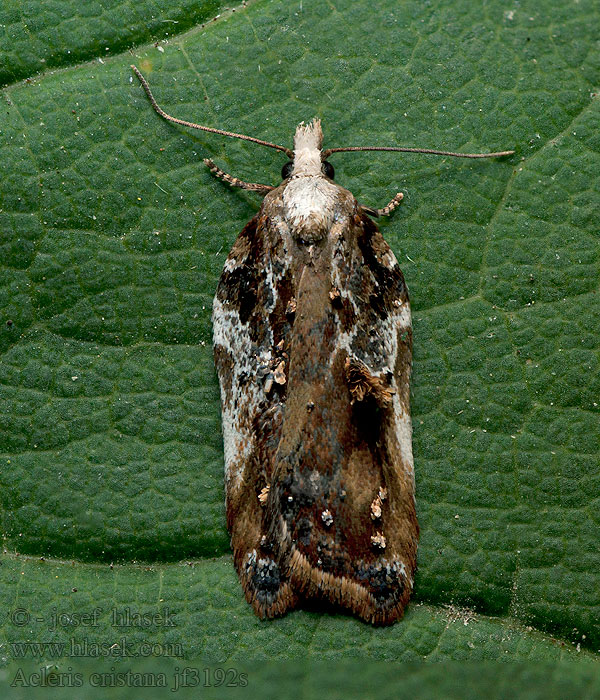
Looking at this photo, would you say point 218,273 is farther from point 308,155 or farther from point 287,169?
point 308,155

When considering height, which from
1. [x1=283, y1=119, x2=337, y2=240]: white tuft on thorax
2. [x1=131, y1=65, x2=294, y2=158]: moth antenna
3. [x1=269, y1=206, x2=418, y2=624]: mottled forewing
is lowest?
[x1=269, y1=206, x2=418, y2=624]: mottled forewing

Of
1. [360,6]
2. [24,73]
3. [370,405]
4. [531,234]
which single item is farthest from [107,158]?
[531,234]

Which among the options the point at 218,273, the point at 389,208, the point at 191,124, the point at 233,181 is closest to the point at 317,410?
the point at 218,273

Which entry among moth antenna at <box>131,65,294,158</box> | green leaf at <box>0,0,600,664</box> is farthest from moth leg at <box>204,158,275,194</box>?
moth antenna at <box>131,65,294,158</box>

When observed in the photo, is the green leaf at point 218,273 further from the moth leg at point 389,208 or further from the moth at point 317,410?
the moth at point 317,410

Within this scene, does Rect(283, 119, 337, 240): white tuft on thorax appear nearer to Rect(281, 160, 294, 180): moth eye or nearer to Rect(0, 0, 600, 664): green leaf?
Rect(281, 160, 294, 180): moth eye

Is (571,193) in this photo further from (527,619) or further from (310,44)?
(527,619)
